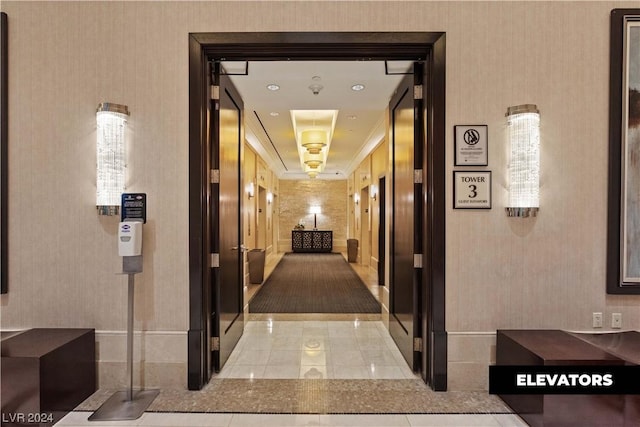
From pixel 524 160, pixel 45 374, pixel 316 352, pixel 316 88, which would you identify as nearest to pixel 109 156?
pixel 45 374

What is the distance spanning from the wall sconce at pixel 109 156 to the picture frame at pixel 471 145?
2.53m

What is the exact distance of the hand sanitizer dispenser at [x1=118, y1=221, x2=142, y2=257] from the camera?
252cm

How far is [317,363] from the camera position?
330 cm

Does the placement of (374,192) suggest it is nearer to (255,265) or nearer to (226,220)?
(255,265)

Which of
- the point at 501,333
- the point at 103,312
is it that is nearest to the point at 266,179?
the point at 103,312

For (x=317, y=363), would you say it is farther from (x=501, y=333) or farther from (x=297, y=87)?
(x=297, y=87)

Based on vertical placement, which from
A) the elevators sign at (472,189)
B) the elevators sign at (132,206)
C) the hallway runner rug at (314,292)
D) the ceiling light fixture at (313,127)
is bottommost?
the hallway runner rug at (314,292)

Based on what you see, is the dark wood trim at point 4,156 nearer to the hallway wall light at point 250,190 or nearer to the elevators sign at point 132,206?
the elevators sign at point 132,206

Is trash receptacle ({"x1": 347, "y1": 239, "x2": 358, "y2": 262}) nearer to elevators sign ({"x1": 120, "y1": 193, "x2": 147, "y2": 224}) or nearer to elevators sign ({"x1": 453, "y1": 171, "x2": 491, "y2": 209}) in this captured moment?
elevators sign ({"x1": 453, "y1": 171, "x2": 491, "y2": 209})

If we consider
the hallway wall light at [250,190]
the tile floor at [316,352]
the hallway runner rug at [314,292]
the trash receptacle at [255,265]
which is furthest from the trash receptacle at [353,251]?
the tile floor at [316,352]

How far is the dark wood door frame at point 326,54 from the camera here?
9.04 feet

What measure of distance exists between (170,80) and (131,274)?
4.88 ft

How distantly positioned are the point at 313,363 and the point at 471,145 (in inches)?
91.1

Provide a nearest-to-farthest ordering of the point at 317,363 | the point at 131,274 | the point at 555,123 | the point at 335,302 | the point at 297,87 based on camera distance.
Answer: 1. the point at 131,274
2. the point at 555,123
3. the point at 317,363
4. the point at 297,87
5. the point at 335,302
